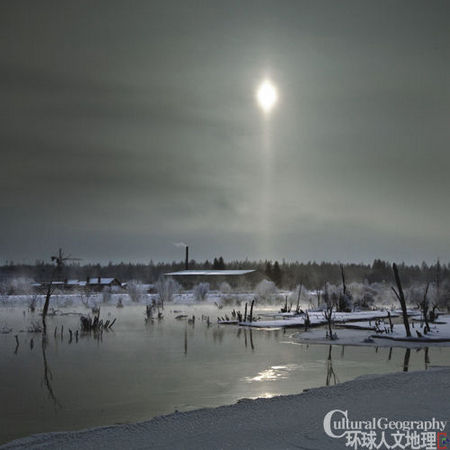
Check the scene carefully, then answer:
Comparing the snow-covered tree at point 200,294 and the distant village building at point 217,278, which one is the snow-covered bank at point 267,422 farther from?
the distant village building at point 217,278

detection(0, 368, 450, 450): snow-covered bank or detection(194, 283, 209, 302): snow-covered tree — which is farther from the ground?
detection(0, 368, 450, 450): snow-covered bank

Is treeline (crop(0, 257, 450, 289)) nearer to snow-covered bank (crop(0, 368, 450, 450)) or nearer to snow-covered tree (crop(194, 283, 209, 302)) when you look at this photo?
snow-covered tree (crop(194, 283, 209, 302))

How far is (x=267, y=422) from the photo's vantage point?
9.32 metres

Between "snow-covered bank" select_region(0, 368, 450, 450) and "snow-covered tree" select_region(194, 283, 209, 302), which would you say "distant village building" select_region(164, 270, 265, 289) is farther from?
"snow-covered bank" select_region(0, 368, 450, 450)

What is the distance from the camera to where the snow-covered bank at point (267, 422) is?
8.20 meters

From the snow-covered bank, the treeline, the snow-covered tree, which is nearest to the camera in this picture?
the snow-covered bank

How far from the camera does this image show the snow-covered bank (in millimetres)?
8195

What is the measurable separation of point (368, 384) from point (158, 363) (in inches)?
324

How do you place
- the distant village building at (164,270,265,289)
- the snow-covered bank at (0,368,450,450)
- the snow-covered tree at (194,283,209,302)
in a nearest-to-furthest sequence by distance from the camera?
the snow-covered bank at (0,368,450,450)
the snow-covered tree at (194,283,209,302)
the distant village building at (164,270,265,289)

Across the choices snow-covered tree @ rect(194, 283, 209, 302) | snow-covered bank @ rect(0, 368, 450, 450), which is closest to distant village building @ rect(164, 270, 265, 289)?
snow-covered tree @ rect(194, 283, 209, 302)

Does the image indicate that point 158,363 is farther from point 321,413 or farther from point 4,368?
point 321,413

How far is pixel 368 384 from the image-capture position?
12781mm

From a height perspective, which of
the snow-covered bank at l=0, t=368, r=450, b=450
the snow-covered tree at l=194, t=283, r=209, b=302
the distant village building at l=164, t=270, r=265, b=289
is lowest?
the snow-covered tree at l=194, t=283, r=209, b=302

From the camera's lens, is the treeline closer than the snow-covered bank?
No
